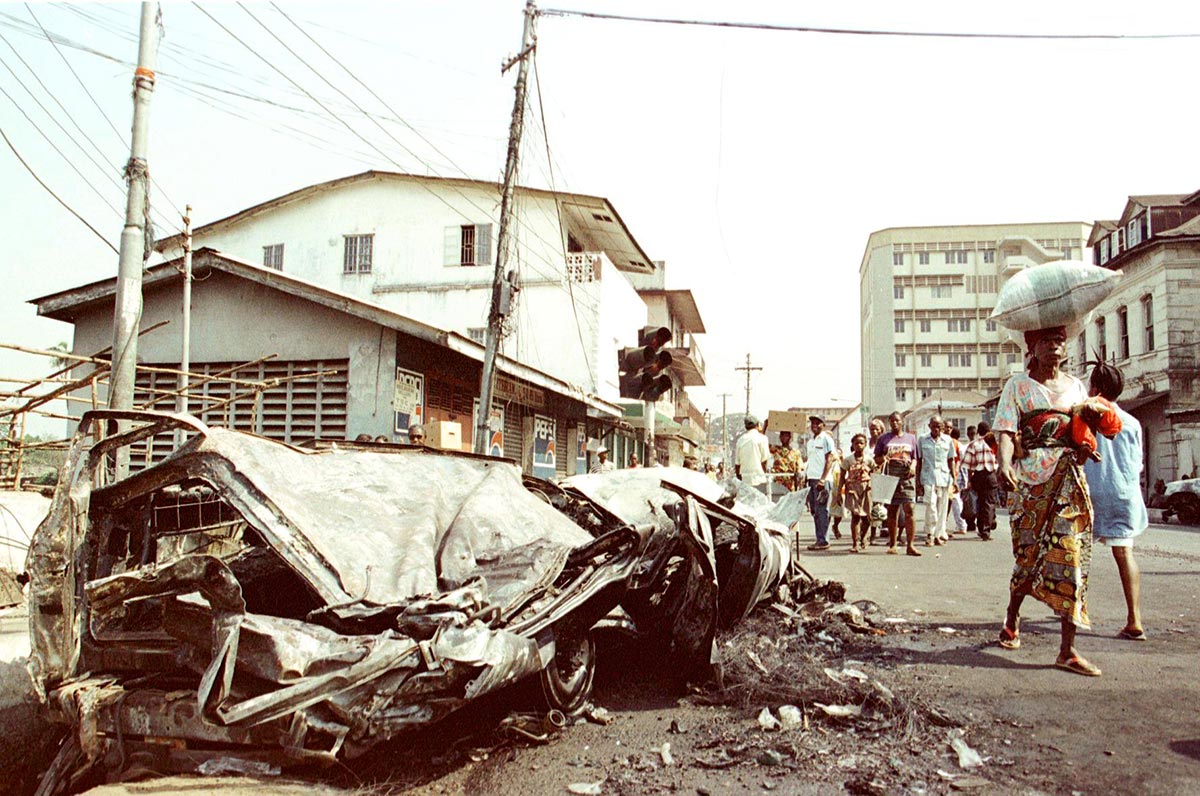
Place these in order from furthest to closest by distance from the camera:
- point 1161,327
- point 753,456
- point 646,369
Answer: point 1161,327 → point 753,456 → point 646,369

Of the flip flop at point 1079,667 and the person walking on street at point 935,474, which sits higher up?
the person walking on street at point 935,474

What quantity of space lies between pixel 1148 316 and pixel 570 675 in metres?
34.9

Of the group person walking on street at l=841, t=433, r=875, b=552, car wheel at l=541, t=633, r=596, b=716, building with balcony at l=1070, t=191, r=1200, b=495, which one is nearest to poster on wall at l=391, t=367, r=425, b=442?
person walking on street at l=841, t=433, r=875, b=552

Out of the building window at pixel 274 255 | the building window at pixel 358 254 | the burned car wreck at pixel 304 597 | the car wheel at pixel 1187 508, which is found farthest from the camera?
the building window at pixel 274 255

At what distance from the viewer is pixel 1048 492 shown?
454cm

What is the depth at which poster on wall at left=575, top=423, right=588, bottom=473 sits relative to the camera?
25.6m

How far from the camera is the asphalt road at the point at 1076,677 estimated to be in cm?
306

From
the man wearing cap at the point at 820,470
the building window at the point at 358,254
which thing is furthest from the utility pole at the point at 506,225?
the building window at the point at 358,254

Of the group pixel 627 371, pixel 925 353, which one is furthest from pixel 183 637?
pixel 925 353

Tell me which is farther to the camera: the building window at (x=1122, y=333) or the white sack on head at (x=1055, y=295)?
the building window at (x=1122, y=333)

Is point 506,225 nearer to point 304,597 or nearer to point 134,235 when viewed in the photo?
point 134,235

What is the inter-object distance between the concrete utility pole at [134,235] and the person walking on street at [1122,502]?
885 cm

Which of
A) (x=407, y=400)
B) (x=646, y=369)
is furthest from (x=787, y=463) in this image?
(x=407, y=400)

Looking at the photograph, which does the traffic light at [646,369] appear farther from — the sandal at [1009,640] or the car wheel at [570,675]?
the car wheel at [570,675]
